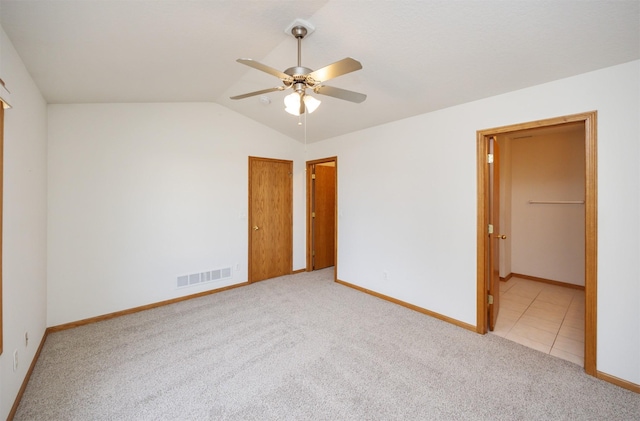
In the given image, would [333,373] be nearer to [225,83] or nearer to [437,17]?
[437,17]

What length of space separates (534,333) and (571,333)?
0.36 meters

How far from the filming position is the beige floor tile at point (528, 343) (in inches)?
95.7

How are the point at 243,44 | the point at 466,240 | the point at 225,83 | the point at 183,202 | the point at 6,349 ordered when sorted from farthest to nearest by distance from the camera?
1. the point at 183,202
2. the point at 225,83
3. the point at 466,240
4. the point at 243,44
5. the point at 6,349

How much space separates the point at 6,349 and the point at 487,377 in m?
3.34

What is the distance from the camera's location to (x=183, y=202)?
363 centimetres

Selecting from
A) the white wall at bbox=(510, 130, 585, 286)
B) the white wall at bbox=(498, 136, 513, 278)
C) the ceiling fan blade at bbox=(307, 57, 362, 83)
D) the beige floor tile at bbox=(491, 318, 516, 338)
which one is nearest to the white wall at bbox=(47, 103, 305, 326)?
the ceiling fan blade at bbox=(307, 57, 362, 83)

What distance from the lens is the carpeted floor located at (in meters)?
1.73

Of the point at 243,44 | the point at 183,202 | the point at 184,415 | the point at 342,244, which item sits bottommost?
the point at 184,415

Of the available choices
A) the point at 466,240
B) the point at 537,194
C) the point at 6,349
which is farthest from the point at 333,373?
the point at 537,194

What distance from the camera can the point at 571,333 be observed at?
8.83ft

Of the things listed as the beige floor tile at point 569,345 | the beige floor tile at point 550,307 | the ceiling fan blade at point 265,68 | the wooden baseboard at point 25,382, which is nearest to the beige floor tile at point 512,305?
the beige floor tile at point 550,307

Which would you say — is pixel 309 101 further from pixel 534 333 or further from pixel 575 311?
pixel 575 311

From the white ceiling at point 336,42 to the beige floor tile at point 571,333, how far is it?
2.47 metres

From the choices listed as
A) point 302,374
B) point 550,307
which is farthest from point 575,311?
point 302,374
